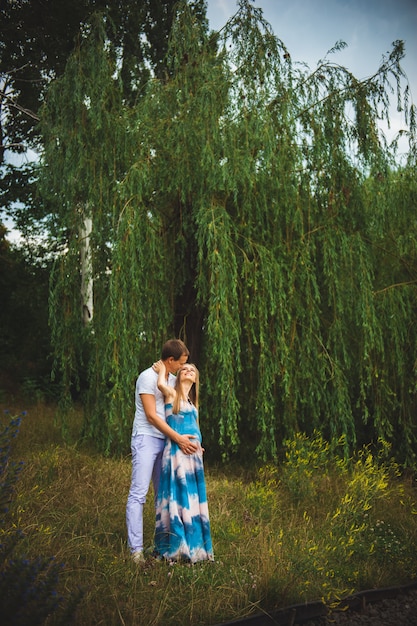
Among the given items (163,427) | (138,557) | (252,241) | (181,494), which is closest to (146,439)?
(163,427)

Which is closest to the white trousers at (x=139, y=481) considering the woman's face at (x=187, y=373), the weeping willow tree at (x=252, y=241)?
the woman's face at (x=187, y=373)

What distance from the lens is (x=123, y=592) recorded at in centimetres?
341

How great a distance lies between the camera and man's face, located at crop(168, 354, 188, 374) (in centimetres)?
406

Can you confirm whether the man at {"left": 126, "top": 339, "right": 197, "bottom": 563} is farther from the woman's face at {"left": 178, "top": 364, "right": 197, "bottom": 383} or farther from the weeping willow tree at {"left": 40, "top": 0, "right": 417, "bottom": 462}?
the weeping willow tree at {"left": 40, "top": 0, "right": 417, "bottom": 462}

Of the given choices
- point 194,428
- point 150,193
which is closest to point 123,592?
point 194,428

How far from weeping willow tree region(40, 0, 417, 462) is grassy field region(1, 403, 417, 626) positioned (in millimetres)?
498

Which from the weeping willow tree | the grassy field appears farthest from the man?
the weeping willow tree

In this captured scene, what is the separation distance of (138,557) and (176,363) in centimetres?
134

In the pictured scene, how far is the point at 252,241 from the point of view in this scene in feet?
21.5

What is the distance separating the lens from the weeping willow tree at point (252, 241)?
6.23 meters

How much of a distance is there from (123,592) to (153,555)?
0.68 meters

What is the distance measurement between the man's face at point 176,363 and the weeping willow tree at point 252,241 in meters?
1.85

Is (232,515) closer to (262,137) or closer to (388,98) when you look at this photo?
(262,137)

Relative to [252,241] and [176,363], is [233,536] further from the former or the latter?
[252,241]
